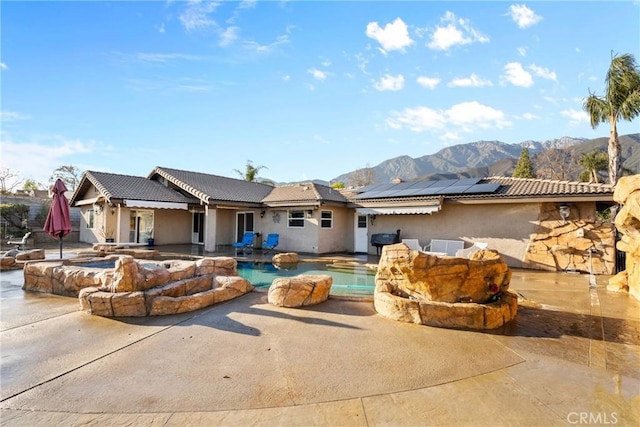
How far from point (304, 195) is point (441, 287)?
1464 cm

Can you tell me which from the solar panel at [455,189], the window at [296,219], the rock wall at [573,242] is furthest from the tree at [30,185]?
the rock wall at [573,242]

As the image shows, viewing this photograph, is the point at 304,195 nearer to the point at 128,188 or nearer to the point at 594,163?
the point at 128,188

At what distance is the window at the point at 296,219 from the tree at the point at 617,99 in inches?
841

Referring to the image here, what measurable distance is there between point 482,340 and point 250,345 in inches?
156

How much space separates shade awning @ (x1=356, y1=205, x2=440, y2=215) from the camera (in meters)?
16.4

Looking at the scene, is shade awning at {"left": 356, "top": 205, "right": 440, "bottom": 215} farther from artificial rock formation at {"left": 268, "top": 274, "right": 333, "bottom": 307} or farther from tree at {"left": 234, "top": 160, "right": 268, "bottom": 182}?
tree at {"left": 234, "top": 160, "right": 268, "bottom": 182}

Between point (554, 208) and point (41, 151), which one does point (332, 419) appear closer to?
point (554, 208)

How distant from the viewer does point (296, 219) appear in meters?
20.5

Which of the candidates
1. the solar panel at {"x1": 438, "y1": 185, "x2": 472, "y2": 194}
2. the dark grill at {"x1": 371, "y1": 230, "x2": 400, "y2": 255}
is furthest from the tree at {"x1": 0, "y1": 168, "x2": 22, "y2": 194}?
the solar panel at {"x1": 438, "y1": 185, "x2": 472, "y2": 194}

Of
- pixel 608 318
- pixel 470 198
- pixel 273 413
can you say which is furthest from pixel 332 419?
pixel 470 198

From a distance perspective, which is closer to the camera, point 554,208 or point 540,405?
point 540,405

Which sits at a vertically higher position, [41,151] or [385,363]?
[41,151]

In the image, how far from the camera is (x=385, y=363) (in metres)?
4.47

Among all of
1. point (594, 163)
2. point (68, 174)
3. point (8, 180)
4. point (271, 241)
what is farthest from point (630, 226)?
point (68, 174)
